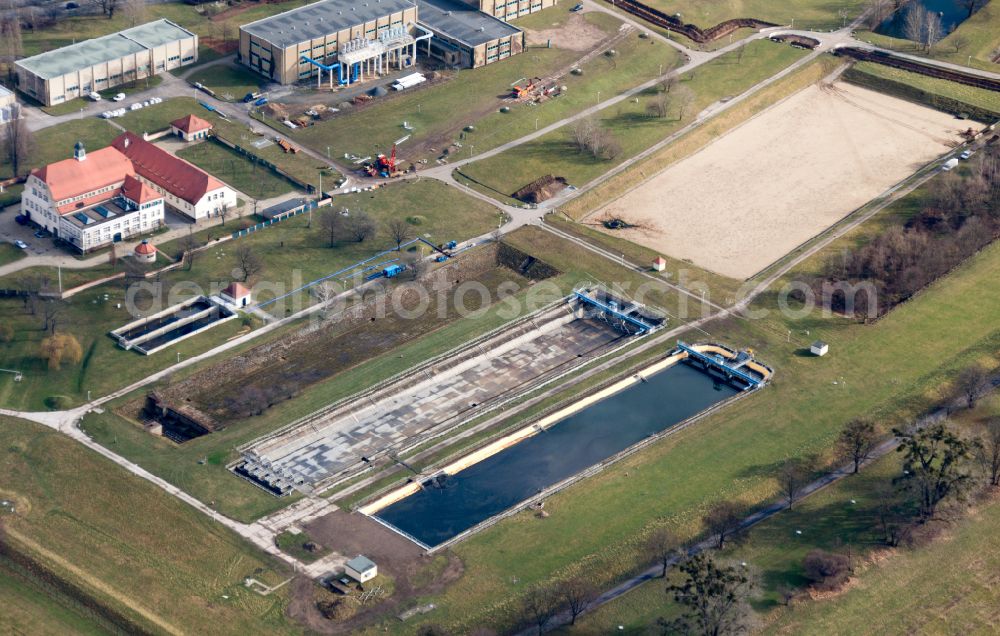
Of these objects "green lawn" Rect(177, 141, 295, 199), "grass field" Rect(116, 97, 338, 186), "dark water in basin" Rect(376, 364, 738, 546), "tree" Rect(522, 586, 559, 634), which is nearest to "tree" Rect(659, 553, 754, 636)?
"tree" Rect(522, 586, 559, 634)

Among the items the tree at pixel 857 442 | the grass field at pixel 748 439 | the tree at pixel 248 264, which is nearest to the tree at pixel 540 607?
the grass field at pixel 748 439

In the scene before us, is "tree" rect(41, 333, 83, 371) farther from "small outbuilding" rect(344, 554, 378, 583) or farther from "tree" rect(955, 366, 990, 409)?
"tree" rect(955, 366, 990, 409)

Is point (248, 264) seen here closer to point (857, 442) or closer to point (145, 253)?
point (145, 253)

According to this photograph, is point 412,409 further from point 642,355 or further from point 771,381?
point 771,381

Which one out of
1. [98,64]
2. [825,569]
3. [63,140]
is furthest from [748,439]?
[98,64]

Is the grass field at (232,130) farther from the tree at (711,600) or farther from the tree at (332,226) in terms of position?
the tree at (711,600)

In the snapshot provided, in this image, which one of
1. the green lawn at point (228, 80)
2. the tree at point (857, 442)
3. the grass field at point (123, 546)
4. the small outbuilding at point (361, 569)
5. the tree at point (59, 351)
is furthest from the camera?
the green lawn at point (228, 80)

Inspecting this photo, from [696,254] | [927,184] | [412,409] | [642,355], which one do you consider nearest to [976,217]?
[927,184]
